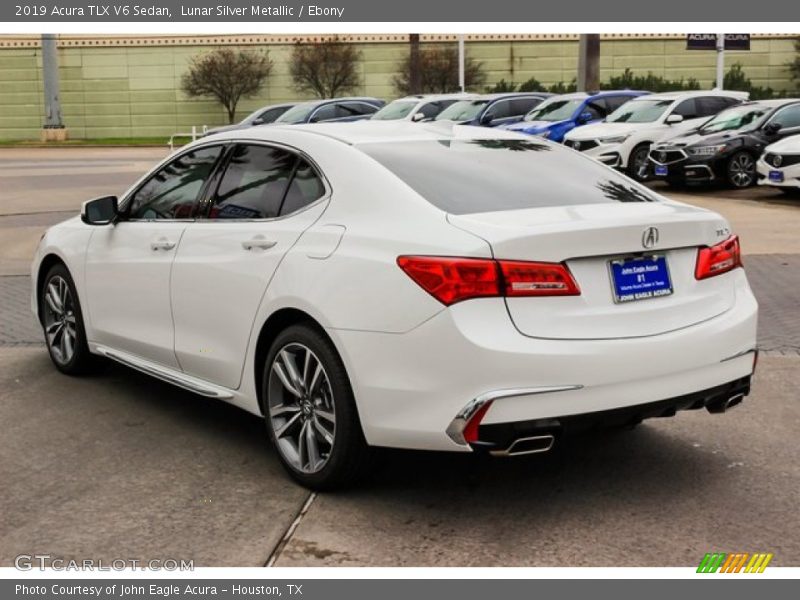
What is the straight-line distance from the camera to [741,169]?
20.0 metres

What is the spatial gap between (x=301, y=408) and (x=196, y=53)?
A: 186 feet

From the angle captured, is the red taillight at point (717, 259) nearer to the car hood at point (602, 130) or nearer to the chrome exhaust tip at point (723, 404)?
the chrome exhaust tip at point (723, 404)

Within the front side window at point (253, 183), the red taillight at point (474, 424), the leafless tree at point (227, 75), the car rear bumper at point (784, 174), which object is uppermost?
the leafless tree at point (227, 75)

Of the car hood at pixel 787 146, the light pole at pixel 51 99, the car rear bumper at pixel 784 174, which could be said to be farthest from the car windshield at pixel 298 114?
the light pole at pixel 51 99

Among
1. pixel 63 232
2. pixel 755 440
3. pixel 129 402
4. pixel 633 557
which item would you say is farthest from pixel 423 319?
pixel 63 232

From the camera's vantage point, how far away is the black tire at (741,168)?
787 inches

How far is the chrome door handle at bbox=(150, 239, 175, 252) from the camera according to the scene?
5.71 meters

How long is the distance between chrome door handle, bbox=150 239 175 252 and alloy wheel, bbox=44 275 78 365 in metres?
1.13

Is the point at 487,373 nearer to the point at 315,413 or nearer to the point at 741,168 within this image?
the point at 315,413

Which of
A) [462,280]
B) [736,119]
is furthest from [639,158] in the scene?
[462,280]

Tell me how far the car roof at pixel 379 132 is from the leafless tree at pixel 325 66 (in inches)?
2077

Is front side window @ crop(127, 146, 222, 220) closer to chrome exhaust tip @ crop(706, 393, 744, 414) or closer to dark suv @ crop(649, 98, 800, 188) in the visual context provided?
chrome exhaust tip @ crop(706, 393, 744, 414)

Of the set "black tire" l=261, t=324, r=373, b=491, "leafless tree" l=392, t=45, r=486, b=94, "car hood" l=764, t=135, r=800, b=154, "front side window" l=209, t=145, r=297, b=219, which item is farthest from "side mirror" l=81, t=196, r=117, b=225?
"leafless tree" l=392, t=45, r=486, b=94

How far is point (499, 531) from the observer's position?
433cm
